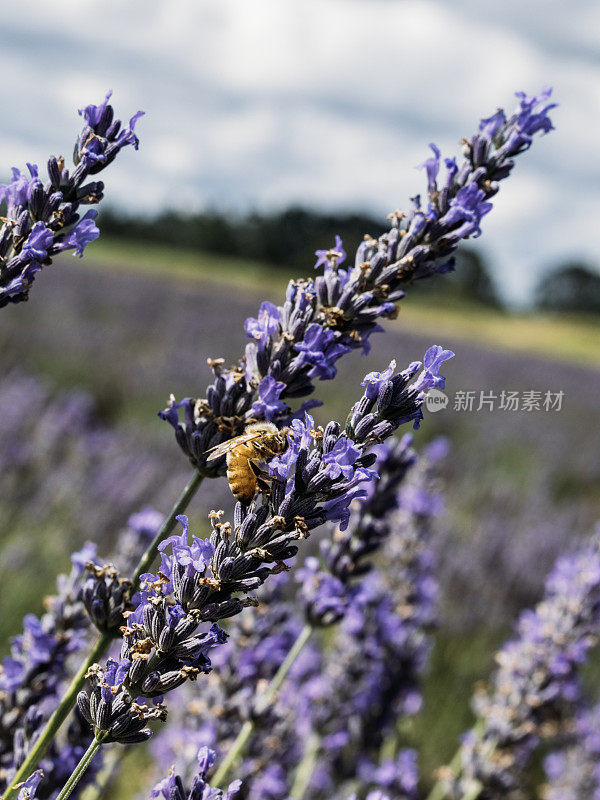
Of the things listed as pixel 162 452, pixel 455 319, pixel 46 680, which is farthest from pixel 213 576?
pixel 455 319

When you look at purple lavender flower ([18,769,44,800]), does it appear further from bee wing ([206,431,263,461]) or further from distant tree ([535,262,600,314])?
distant tree ([535,262,600,314])

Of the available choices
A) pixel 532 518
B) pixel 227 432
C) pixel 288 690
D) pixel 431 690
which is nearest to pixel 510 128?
pixel 227 432

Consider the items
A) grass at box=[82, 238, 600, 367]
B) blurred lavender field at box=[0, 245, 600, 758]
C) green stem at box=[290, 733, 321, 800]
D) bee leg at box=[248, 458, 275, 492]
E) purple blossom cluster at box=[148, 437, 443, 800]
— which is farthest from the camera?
grass at box=[82, 238, 600, 367]

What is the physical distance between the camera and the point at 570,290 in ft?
190

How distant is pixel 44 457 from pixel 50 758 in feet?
9.92

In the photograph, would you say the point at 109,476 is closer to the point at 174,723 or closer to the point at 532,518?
the point at 174,723

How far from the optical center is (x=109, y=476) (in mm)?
3814

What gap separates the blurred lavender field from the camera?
139 inches

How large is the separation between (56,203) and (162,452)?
3.99 m

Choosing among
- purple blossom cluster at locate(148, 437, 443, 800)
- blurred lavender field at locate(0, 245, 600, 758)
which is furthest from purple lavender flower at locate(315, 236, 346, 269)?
blurred lavender field at locate(0, 245, 600, 758)

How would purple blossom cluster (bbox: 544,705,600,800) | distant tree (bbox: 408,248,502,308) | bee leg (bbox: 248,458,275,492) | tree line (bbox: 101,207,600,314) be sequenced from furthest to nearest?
distant tree (bbox: 408,248,502,308), tree line (bbox: 101,207,600,314), purple blossom cluster (bbox: 544,705,600,800), bee leg (bbox: 248,458,275,492)

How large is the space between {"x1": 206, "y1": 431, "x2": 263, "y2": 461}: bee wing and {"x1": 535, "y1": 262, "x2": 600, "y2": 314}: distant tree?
59.1 meters

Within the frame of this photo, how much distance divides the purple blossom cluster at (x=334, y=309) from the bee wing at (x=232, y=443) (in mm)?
29

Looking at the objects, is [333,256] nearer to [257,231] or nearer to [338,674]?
[338,674]
